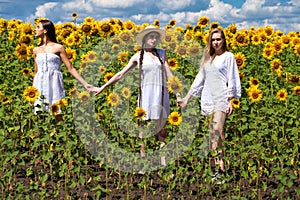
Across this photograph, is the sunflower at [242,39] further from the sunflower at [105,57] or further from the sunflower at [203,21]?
the sunflower at [105,57]

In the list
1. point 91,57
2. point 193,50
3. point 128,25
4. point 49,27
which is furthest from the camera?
point 128,25

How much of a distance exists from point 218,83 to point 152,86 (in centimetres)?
77

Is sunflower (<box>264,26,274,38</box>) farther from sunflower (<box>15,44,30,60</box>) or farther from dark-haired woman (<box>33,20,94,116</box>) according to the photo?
dark-haired woman (<box>33,20,94,116</box>)

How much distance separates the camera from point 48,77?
720 centimetres

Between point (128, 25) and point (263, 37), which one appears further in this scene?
point (128, 25)

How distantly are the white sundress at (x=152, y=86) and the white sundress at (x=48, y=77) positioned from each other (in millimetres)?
1306

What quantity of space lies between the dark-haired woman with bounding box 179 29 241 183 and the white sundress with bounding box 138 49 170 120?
0.52 m

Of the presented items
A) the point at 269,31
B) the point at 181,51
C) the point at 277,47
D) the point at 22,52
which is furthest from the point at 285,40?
the point at 22,52

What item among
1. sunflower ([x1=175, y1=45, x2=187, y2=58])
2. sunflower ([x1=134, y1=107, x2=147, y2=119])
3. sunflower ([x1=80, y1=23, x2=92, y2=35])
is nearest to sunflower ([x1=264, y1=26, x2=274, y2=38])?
sunflower ([x1=175, y1=45, x2=187, y2=58])

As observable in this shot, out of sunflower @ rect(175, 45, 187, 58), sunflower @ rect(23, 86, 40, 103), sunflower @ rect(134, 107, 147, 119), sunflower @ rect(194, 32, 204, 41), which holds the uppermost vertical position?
sunflower @ rect(194, 32, 204, 41)

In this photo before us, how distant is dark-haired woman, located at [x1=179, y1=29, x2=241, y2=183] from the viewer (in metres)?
6.28

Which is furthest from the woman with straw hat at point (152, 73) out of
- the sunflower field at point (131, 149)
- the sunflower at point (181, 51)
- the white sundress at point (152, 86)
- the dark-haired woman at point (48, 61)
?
the sunflower at point (181, 51)

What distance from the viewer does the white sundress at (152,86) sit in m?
6.45

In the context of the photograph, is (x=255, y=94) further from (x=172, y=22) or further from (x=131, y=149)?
(x=172, y=22)
